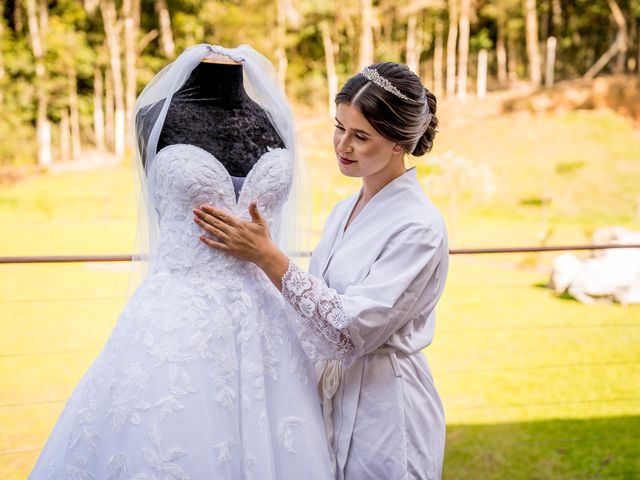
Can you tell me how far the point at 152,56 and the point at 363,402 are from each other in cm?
2437

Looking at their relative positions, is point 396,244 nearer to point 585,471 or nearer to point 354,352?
point 354,352

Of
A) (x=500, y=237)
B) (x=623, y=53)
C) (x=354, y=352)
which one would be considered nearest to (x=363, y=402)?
(x=354, y=352)

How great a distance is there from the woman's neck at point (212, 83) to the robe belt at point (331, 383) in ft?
2.19

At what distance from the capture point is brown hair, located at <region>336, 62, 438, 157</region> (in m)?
1.38

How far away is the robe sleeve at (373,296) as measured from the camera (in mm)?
1318

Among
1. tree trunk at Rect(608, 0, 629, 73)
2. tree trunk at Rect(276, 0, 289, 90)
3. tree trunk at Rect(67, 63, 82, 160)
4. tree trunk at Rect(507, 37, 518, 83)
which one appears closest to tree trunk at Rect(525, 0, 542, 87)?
tree trunk at Rect(507, 37, 518, 83)

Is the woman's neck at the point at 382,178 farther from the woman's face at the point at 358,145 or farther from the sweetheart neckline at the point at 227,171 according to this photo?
Answer: the sweetheart neckline at the point at 227,171

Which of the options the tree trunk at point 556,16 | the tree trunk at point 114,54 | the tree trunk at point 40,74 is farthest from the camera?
the tree trunk at point 556,16

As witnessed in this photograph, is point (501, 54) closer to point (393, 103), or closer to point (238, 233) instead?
point (393, 103)

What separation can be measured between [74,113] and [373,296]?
2192 cm

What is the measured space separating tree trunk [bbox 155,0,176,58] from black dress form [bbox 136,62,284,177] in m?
22.3

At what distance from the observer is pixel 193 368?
1319mm

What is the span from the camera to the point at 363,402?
1446 millimetres

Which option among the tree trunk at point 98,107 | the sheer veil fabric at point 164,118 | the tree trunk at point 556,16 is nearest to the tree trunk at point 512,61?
the tree trunk at point 556,16
